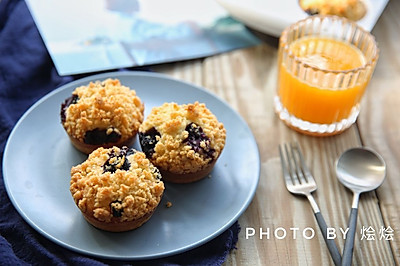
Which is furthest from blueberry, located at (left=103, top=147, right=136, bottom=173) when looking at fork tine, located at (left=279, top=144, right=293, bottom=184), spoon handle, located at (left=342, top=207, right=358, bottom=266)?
spoon handle, located at (left=342, top=207, right=358, bottom=266)

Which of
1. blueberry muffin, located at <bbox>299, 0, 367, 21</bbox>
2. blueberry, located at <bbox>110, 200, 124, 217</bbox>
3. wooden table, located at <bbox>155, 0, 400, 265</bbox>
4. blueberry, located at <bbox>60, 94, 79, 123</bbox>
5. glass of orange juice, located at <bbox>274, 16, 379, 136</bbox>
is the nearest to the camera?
blueberry, located at <bbox>110, 200, 124, 217</bbox>

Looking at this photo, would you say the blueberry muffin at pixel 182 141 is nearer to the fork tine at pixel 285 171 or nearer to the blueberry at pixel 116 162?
the blueberry at pixel 116 162

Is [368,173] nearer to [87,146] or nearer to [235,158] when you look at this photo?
[235,158]

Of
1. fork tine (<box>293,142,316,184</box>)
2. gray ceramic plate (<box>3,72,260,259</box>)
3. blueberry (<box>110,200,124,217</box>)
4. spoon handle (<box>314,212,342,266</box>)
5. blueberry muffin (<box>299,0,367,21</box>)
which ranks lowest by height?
gray ceramic plate (<box>3,72,260,259</box>)

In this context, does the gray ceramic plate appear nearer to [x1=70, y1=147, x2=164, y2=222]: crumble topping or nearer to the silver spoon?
[x1=70, y1=147, x2=164, y2=222]: crumble topping

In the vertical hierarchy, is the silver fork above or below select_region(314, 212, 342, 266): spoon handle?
below

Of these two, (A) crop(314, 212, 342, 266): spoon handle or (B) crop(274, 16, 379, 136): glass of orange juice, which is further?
(B) crop(274, 16, 379, 136): glass of orange juice

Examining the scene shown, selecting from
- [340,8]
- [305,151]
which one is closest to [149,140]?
[305,151]
